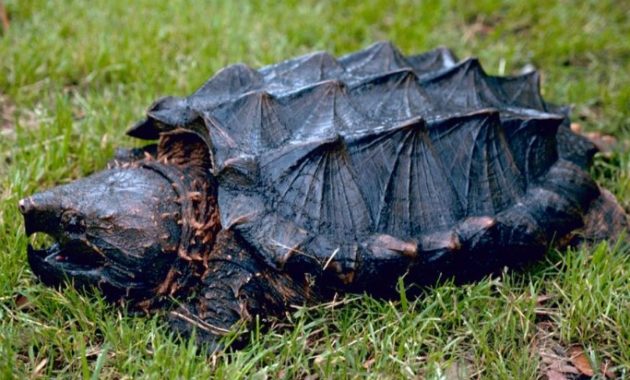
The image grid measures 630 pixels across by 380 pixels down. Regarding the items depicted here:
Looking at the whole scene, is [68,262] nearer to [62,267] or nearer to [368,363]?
[62,267]

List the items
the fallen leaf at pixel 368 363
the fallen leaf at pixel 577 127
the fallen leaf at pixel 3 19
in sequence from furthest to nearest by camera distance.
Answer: the fallen leaf at pixel 3 19 < the fallen leaf at pixel 577 127 < the fallen leaf at pixel 368 363

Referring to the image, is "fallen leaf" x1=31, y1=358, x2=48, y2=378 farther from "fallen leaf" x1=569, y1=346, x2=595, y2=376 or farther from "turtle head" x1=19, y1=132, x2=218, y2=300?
"fallen leaf" x1=569, y1=346, x2=595, y2=376

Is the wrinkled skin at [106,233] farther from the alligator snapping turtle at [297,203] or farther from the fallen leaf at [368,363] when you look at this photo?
the fallen leaf at [368,363]

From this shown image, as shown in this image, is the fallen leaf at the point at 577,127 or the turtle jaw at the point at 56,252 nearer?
the turtle jaw at the point at 56,252

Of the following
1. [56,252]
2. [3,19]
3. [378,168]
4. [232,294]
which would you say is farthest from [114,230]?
[3,19]

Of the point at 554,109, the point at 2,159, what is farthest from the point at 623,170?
the point at 2,159

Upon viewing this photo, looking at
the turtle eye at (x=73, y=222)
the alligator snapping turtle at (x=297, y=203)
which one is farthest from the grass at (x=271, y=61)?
the turtle eye at (x=73, y=222)
